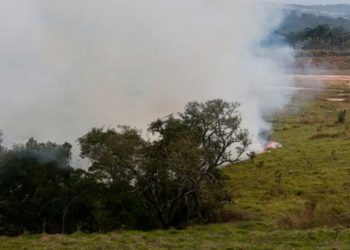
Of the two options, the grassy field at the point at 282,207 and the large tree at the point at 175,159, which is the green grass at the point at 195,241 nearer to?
the grassy field at the point at 282,207

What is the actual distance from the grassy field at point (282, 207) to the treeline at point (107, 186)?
83.5 inches

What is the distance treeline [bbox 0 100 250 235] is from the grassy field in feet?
6.96

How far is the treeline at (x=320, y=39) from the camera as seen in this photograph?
5320 inches

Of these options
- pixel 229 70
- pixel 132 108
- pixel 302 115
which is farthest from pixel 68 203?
pixel 302 115

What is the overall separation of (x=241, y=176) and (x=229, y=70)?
1813 centimetres

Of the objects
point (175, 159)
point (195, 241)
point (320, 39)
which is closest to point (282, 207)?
point (175, 159)

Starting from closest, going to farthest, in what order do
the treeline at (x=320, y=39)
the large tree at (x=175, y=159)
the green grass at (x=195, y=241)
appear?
the green grass at (x=195, y=241), the large tree at (x=175, y=159), the treeline at (x=320, y=39)

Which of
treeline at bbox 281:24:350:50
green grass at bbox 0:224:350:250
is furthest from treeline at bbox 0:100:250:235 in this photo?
treeline at bbox 281:24:350:50

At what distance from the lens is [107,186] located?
83.7 feet

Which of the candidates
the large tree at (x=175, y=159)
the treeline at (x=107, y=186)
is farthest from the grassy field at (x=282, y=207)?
the treeline at (x=107, y=186)

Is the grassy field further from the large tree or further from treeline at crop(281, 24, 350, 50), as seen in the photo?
treeline at crop(281, 24, 350, 50)

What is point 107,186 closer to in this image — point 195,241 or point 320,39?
point 195,241

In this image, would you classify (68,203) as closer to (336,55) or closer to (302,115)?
(302,115)

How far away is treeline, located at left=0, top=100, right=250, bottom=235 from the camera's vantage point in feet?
79.5
